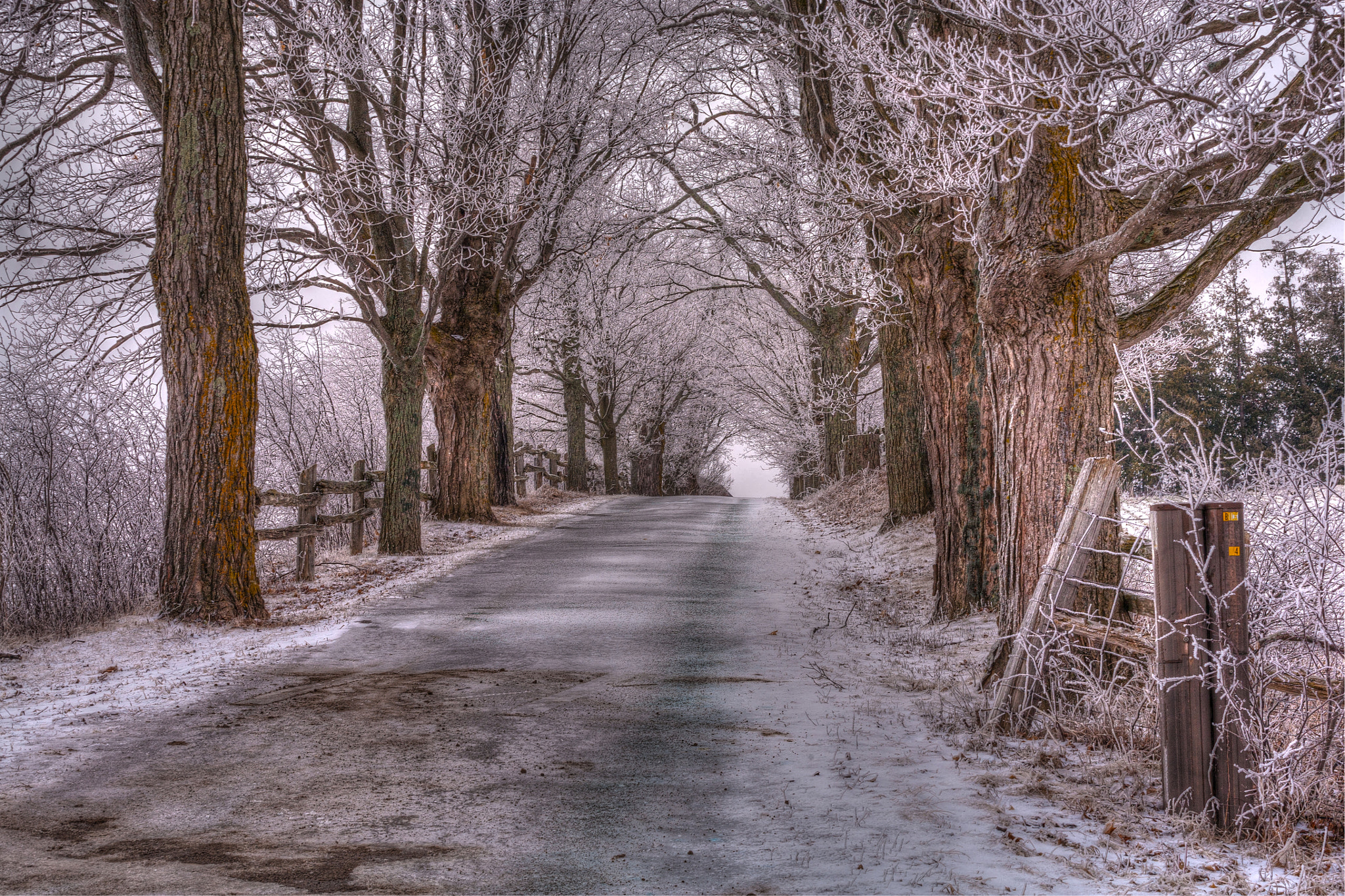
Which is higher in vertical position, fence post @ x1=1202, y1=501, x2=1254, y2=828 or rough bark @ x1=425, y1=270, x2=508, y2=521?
rough bark @ x1=425, y1=270, x2=508, y2=521

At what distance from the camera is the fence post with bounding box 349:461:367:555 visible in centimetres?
1305

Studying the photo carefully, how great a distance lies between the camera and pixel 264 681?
6.24 metres

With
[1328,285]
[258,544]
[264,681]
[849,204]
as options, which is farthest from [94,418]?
[1328,285]

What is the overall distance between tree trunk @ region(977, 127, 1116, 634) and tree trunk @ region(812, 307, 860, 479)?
500 inches

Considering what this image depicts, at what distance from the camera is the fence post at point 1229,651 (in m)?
3.64

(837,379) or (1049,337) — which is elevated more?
(837,379)

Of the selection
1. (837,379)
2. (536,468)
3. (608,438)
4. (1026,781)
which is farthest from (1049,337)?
(608,438)

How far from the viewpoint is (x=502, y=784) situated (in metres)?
4.38

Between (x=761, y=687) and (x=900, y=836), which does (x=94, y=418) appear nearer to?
(x=761, y=687)

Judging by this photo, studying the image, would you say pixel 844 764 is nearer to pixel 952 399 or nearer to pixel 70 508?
pixel 952 399

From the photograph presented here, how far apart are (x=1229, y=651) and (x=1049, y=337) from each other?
261 cm

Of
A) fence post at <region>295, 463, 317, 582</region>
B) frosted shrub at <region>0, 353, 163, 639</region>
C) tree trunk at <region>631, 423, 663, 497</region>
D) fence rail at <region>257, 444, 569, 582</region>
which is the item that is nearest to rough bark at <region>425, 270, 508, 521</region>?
fence rail at <region>257, 444, 569, 582</region>

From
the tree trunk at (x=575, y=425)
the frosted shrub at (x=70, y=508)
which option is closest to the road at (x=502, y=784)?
the frosted shrub at (x=70, y=508)

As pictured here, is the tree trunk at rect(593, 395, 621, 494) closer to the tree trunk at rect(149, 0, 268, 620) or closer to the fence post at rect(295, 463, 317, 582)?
the fence post at rect(295, 463, 317, 582)
